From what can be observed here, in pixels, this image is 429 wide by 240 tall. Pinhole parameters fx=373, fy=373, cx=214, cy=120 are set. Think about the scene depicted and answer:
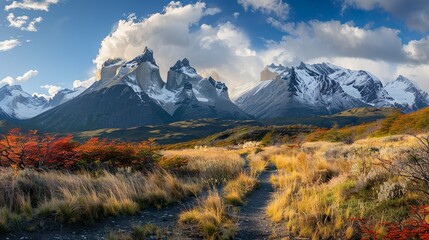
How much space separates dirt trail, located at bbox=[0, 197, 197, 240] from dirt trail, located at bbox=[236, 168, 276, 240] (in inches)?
67.1

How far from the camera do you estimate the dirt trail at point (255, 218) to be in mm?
8578

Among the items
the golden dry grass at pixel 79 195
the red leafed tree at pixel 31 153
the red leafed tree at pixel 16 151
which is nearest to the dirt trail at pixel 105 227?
the golden dry grass at pixel 79 195

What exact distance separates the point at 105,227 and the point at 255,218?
3890 millimetres

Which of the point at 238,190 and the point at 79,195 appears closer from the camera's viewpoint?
the point at 79,195

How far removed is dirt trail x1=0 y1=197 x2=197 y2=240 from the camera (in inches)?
309

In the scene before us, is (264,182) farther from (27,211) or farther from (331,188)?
(27,211)

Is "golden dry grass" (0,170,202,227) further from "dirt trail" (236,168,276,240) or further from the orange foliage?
the orange foliage

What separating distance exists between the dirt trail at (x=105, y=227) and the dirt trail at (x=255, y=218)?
170cm

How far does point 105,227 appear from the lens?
28.5 ft

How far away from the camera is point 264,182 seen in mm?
16688

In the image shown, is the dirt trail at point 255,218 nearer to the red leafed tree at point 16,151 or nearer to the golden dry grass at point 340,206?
the golden dry grass at point 340,206

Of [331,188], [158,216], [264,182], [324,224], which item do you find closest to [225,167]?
[264,182]

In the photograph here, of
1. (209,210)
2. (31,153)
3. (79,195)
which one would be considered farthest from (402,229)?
(31,153)

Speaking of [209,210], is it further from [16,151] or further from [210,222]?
[16,151]
